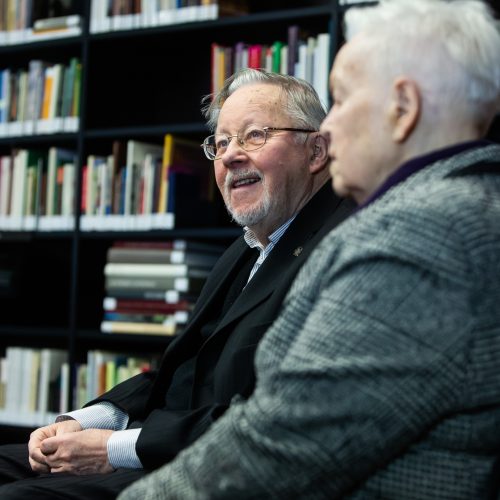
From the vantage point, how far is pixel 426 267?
999 mm

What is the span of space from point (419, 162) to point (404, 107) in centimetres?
7

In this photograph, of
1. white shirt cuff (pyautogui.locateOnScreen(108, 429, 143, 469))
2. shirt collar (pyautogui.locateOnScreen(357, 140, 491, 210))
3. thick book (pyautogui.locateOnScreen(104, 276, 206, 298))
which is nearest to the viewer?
shirt collar (pyautogui.locateOnScreen(357, 140, 491, 210))

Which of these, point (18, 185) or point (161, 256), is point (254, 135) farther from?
point (18, 185)

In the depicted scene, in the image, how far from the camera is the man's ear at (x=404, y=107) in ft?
3.59

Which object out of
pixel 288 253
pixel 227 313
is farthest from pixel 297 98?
pixel 227 313

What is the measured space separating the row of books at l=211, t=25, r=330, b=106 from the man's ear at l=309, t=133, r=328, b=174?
3.65 feet

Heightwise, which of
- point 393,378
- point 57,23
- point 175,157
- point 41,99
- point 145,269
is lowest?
point 145,269

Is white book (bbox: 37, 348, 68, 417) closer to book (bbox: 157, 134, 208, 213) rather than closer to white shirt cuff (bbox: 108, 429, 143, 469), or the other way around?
book (bbox: 157, 134, 208, 213)

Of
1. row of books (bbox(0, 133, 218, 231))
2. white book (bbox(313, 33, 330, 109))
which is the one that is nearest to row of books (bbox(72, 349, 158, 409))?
row of books (bbox(0, 133, 218, 231))

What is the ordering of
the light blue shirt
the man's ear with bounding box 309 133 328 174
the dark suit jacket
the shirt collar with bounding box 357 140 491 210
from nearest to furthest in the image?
the shirt collar with bounding box 357 140 491 210 < the dark suit jacket < the light blue shirt < the man's ear with bounding box 309 133 328 174

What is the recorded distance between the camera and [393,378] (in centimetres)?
100

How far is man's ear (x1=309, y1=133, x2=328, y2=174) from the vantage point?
2.16 meters

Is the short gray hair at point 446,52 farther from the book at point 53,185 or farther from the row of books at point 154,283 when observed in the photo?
the book at point 53,185

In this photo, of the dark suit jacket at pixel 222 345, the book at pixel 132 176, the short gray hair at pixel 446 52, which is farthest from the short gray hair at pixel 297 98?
the book at pixel 132 176
